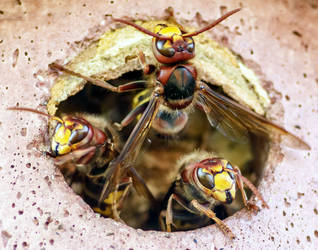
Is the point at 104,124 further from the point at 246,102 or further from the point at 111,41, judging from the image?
the point at 246,102

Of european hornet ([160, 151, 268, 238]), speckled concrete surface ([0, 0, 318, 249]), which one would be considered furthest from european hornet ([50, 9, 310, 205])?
european hornet ([160, 151, 268, 238])

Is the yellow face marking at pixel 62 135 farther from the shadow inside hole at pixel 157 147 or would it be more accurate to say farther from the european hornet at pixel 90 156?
the shadow inside hole at pixel 157 147

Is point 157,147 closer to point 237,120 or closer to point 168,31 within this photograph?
point 237,120

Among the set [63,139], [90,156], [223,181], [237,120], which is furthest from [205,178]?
[63,139]

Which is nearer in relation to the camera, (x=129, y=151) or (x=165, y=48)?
(x=129, y=151)

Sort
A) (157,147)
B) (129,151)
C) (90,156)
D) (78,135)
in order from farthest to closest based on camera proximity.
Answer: (157,147)
(90,156)
(78,135)
(129,151)

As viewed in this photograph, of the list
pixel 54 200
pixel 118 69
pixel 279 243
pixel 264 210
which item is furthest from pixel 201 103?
pixel 54 200
